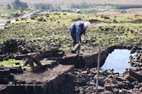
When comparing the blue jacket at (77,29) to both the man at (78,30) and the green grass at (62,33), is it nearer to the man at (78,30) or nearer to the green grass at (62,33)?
the man at (78,30)

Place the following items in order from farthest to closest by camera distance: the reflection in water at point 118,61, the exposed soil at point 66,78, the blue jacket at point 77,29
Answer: the reflection in water at point 118,61 → the blue jacket at point 77,29 → the exposed soil at point 66,78

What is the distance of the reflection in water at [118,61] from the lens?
1527 inches

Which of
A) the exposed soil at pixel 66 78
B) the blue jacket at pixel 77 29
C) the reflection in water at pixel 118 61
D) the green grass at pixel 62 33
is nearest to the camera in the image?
the exposed soil at pixel 66 78

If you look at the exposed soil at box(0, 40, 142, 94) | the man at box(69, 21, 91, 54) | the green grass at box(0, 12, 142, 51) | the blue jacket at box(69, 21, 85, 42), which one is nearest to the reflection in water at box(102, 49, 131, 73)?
the exposed soil at box(0, 40, 142, 94)

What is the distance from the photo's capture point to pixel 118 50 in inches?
1913

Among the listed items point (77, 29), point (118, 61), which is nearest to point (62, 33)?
point (118, 61)

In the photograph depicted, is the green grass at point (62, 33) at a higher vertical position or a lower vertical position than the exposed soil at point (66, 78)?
lower

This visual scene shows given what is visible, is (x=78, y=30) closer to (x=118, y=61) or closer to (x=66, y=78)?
(x=118, y=61)

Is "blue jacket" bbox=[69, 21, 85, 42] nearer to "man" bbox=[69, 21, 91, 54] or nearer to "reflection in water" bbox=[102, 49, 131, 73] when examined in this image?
"man" bbox=[69, 21, 91, 54]

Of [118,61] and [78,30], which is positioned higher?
[78,30]

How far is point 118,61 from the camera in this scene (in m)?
41.5

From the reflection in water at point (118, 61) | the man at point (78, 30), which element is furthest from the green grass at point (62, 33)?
the man at point (78, 30)

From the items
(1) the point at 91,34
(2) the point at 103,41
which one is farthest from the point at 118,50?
(1) the point at 91,34

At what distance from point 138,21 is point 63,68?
45193 millimetres
